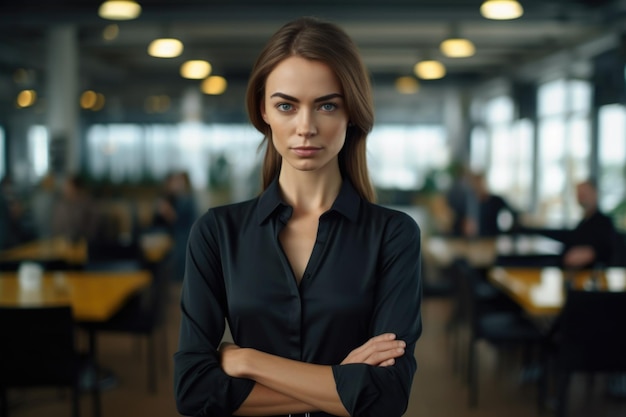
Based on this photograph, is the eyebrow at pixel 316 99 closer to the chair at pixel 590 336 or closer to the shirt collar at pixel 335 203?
the shirt collar at pixel 335 203

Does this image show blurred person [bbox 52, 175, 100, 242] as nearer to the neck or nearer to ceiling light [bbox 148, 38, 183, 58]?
ceiling light [bbox 148, 38, 183, 58]

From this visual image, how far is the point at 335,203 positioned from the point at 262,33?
10901mm

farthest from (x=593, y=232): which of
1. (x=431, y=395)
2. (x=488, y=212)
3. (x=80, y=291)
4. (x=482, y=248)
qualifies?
(x=80, y=291)

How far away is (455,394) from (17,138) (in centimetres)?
805

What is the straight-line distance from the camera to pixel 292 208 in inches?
58.9

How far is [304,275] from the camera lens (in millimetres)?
1422

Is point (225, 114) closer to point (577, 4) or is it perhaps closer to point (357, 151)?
point (577, 4)

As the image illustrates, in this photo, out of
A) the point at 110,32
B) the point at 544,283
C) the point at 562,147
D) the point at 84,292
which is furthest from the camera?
the point at 562,147

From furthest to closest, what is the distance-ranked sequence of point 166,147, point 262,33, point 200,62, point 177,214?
point 166,147 < point 262,33 < point 177,214 < point 200,62

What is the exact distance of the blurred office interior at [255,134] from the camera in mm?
8438

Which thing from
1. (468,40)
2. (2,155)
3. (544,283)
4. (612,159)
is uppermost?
(468,40)

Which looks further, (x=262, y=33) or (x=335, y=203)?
(x=262, y=33)

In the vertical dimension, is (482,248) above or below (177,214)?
→ below

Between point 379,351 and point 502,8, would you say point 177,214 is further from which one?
point 379,351
